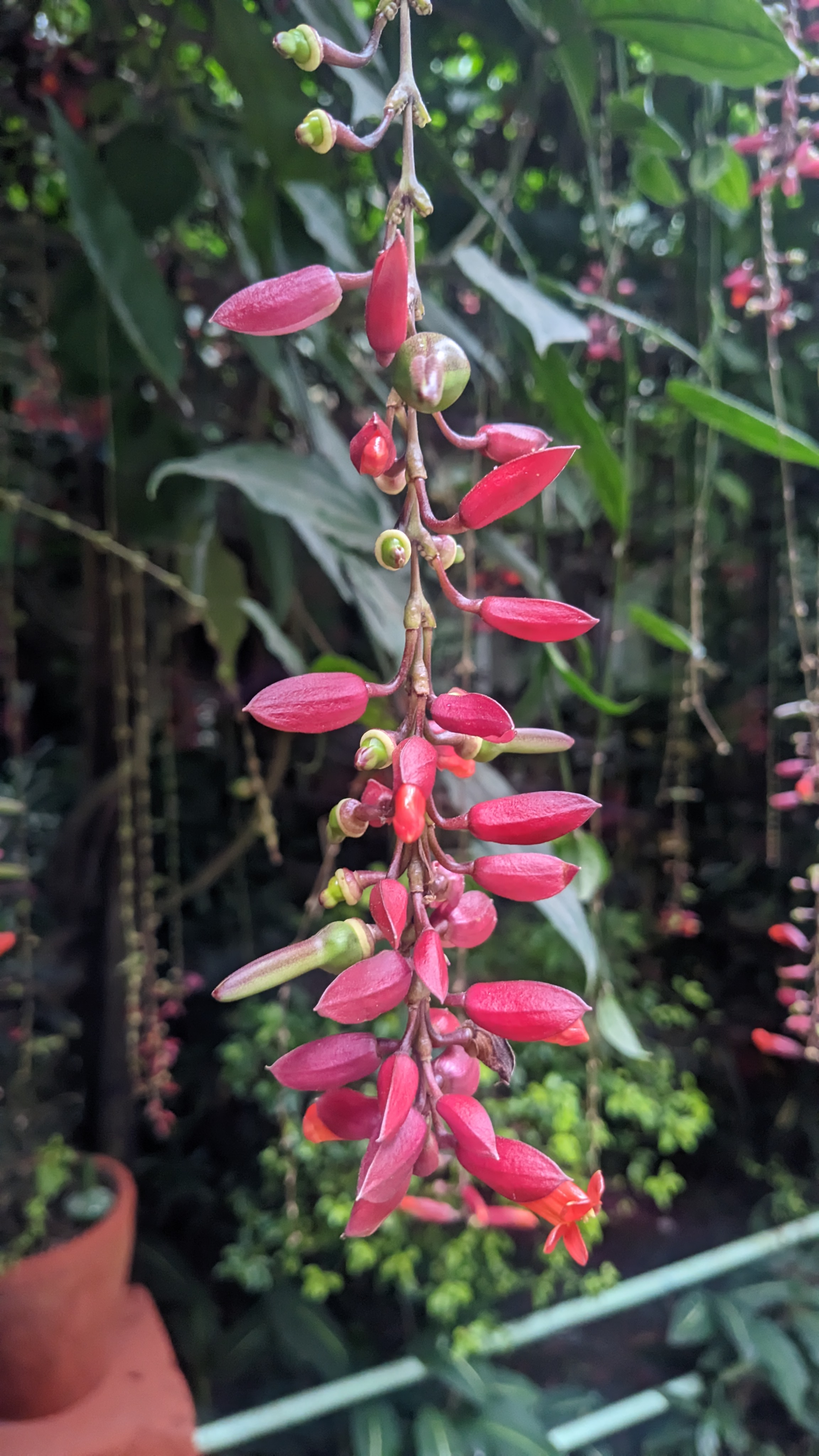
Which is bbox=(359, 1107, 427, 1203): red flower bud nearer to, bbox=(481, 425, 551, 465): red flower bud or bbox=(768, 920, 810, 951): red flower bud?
bbox=(481, 425, 551, 465): red flower bud

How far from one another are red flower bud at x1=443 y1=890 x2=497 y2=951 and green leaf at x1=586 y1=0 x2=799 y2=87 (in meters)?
0.37

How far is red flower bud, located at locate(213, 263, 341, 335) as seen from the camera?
189 mm

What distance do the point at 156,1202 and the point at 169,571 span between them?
657mm

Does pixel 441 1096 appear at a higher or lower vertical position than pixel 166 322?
lower

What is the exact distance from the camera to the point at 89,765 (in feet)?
2.67

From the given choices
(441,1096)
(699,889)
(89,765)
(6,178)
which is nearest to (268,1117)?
(89,765)

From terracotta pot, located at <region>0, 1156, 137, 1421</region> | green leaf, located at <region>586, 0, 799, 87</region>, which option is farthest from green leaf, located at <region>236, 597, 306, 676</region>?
terracotta pot, located at <region>0, 1156, 137, 1421</region>

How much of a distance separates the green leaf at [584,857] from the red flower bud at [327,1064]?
0.81 ft

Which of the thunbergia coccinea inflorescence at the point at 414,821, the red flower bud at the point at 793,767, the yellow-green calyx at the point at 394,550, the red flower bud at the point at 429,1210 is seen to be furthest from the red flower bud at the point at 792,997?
the yellow-green calyx at the point at 394,550

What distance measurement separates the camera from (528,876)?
208mm

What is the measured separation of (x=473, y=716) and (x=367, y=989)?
66 mm

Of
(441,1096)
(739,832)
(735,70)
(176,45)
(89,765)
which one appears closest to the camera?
(441,1096)

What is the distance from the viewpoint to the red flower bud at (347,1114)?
0.69ft

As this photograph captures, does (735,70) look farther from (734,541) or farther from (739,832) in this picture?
(739,832)
